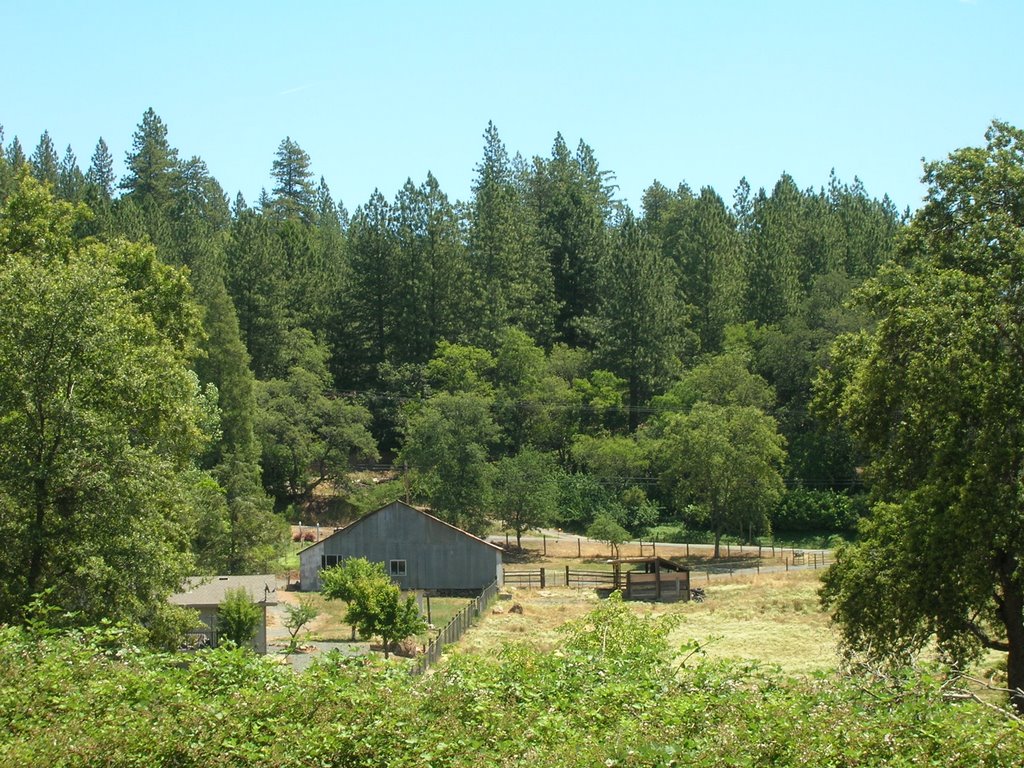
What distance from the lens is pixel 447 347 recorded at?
231ft

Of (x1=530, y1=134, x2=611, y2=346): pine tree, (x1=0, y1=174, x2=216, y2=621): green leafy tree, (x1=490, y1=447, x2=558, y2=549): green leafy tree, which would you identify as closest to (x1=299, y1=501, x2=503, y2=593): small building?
(x1=490, y1=447, x2=558, y2=549): green leafy tree

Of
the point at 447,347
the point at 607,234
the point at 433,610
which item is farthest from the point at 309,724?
the point at 607,234

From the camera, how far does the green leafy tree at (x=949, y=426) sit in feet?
61.2

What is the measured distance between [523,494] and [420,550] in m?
11.4

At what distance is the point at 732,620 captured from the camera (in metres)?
39.4

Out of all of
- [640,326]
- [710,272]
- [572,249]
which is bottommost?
[640,326]

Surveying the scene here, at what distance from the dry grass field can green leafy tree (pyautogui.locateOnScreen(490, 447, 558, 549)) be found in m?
11.2

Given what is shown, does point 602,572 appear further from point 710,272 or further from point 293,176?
point 293,176

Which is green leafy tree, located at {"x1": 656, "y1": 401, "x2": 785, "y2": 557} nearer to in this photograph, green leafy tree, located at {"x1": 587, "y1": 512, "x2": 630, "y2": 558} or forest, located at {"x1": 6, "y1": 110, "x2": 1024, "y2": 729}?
forest, located at {"x1": 6, "y1": 110, "x2": 1024, "y2": 729}

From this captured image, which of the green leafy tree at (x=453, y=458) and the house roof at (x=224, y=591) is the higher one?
the green leafy tree at (x=453, y=458)

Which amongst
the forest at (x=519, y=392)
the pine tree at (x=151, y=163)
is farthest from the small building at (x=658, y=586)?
the pine tree at (x=151, y=163)

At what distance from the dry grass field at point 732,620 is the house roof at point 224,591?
5.89m

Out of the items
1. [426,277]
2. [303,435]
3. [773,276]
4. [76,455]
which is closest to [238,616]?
[76,455]

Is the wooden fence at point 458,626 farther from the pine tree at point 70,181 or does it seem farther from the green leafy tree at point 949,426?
the pine tree at point 70,181
